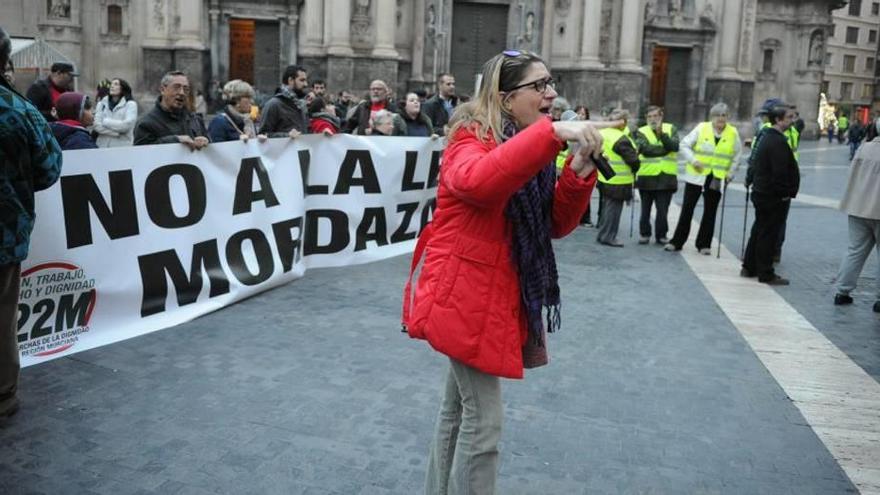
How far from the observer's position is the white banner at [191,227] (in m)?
5.92

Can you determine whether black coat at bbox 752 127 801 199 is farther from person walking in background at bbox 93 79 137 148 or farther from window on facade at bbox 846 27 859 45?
window on facade at bbox 846 27 859 45

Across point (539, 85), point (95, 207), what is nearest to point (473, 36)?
point (95, 207)

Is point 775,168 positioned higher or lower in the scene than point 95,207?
higher

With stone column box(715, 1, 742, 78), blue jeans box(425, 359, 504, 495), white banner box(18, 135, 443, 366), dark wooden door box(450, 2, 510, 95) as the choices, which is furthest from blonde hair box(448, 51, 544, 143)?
stone column box(715, 1, 742, 78)

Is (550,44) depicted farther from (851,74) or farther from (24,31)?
(851,74)

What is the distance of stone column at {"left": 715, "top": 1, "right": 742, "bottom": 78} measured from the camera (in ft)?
119

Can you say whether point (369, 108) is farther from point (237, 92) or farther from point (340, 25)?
point (340, 25)

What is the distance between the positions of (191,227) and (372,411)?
2922mm

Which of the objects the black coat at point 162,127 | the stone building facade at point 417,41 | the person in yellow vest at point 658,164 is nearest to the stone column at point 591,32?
the stone building facade at point 417,41

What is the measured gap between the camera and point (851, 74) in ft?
280

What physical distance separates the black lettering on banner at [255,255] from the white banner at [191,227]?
0.04 ft

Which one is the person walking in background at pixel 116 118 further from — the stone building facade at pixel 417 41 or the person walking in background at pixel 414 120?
the stone building facade at pixel 417 41

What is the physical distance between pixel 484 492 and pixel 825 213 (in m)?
Result: 14.9

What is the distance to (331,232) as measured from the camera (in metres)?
9.34
